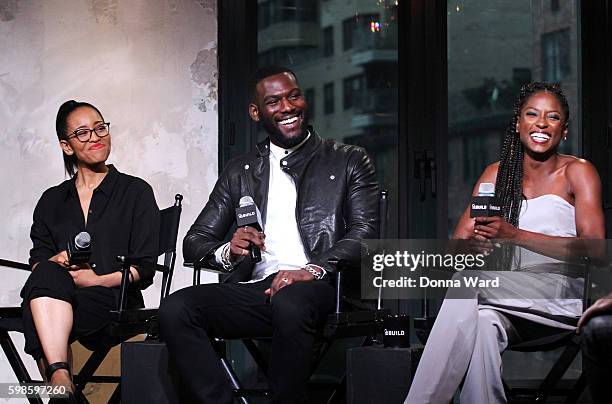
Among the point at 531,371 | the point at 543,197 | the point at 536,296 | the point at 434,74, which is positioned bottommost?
the point at 531,371

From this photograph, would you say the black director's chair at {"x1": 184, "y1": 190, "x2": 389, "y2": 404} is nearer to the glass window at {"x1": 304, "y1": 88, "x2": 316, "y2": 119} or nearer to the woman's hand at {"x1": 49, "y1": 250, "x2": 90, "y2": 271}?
the woman's hand at {"x1": 49, "y1": 250, "x2": 90, "y2": 271}

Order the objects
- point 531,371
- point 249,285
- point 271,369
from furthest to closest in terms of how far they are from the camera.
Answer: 1. point 531,371
2. point 249,285
3. point 271,369

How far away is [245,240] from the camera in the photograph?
377 cm

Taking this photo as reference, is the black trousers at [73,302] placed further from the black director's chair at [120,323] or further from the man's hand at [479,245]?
the man's hand at [479,245]

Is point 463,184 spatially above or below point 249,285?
above

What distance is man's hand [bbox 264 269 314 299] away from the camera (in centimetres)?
372

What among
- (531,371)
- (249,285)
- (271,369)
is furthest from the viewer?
(531,371)

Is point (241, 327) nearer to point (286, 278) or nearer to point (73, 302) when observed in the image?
point (286, 278)

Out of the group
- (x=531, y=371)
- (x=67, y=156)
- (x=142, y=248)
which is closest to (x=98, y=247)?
(x=142, y=248)

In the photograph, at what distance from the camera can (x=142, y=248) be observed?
4.34 metres

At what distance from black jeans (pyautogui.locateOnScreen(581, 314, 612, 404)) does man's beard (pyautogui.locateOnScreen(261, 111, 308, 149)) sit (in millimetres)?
1764

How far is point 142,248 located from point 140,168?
0.83 metres

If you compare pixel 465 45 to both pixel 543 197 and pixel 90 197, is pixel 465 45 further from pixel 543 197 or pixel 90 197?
pixel 90 197

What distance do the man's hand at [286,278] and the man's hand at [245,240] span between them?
135 mm
